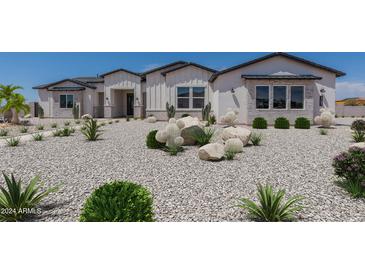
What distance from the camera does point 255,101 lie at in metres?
18.4

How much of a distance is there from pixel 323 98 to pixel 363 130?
728 cm

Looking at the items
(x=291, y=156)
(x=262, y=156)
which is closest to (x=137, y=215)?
(x=262, y=156)

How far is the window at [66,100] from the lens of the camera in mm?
26594

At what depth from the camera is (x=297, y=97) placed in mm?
18500

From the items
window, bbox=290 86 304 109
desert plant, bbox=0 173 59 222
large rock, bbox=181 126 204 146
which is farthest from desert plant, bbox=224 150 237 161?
window, bbox=290 86 304 109

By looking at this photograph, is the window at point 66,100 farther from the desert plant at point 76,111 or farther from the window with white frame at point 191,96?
the window with white frame at point 191,96

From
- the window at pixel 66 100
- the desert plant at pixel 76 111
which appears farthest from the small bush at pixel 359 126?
the window at pixel 66 100

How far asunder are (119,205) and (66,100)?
25725 millimetres

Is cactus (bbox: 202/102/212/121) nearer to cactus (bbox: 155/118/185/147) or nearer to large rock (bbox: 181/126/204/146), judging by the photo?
large rock (bbox: 181/126/204/146)

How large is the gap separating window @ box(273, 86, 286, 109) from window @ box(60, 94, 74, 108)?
18.7 m

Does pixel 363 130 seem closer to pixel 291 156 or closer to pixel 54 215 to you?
pixel 291 156

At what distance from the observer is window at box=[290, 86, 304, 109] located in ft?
60.5

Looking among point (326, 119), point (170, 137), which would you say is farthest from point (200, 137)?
point (326, 119)
